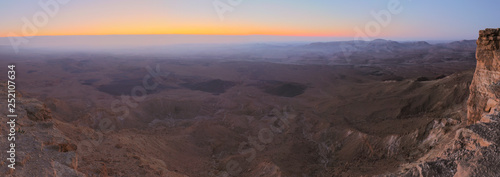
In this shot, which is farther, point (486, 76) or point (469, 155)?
point (486, 76)

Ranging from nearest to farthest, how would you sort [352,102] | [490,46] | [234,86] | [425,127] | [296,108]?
[490,46]
[425,127]
[352,102]
[296,108]
[234,86]

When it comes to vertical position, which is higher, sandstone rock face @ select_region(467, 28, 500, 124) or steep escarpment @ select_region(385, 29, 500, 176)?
sandstone rock face @ select_region(467, 28, 500, 124)

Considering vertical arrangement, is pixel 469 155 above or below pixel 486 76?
below

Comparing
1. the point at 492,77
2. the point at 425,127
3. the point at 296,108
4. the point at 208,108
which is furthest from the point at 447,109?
the point at 208,108

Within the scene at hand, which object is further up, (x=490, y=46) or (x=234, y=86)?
(x=490, y=46)

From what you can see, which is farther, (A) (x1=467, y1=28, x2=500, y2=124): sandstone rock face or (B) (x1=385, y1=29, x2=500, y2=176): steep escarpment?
(A) (x1=467, y1=28, x2=500, y2=124): sandstone rock face

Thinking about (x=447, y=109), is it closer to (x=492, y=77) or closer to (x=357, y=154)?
(x=357, y=154)

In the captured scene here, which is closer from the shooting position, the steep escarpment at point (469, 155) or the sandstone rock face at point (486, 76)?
the steep escarpment at point (469, 155)

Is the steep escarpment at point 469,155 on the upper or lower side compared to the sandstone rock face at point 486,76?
lower
